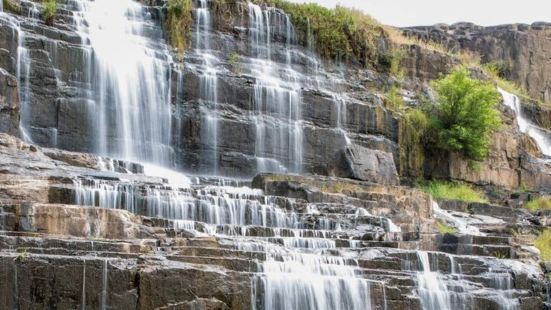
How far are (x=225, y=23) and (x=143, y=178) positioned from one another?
10973mm

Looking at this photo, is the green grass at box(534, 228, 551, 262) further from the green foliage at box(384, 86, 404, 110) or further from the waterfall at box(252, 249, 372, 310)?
the waterfall at box(252, 249, 372, 310)

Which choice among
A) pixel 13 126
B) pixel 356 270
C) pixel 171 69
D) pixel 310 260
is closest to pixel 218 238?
pixel 310 260

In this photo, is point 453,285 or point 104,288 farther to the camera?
point 453,285

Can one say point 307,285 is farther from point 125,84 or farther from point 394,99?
point 394,99

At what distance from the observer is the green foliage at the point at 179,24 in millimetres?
24438

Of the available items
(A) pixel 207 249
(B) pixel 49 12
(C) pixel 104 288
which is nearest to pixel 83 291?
(C) pixel 104 288

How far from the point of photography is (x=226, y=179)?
20562mm

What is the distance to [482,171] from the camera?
2970 cm

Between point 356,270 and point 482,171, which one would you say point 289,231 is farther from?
point 482,171

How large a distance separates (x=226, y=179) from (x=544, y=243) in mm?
8130

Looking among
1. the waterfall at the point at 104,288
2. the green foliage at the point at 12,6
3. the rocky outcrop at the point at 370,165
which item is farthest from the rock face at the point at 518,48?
the waterfall at the point at 104,288

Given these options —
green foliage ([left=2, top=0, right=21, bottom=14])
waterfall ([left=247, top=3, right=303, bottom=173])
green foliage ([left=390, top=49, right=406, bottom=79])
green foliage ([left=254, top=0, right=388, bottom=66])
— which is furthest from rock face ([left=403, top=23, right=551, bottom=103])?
green foliage ([left=2, top=0, right=21, bottom=14])

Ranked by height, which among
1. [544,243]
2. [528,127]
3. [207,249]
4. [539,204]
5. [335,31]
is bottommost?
[544,243]

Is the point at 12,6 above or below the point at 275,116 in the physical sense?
above
